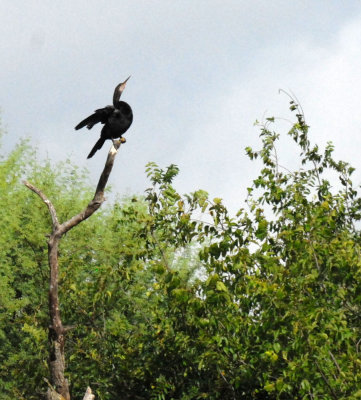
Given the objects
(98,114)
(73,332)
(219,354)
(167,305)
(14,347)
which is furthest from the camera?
(14,347)

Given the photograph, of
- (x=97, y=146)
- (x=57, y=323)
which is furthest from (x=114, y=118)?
(x=57, y=323)

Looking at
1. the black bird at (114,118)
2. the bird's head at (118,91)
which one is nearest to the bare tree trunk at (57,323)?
the black bird at (114,118)

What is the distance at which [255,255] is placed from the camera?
9172 mm

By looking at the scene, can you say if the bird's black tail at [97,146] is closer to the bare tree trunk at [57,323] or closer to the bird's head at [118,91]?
the bare tree trunk at [57,323]

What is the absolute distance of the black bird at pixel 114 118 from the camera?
1097 centimetres

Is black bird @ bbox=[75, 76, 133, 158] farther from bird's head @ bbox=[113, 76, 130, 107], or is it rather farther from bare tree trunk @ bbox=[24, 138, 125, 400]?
bare tree trunk @ bbox=[24, 138, 125, 400]

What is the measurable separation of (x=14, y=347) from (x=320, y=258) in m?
15.9

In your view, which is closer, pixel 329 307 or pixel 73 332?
pixel 329 307

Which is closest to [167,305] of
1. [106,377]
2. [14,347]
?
[106,377]

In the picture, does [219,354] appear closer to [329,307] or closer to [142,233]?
[329,307]

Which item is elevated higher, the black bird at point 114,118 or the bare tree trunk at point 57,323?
the black bird at point 114,118

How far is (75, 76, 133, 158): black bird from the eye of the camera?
11.0 meters

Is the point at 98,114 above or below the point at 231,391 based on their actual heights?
above

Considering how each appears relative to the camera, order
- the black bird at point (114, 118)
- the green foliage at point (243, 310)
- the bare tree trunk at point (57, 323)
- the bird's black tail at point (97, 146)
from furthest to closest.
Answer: the bird's black tail at point (97, 146), the black bird at point (114, 118), the bare tree trunk at point (57, 323), the green foliage at point (243, 310)
